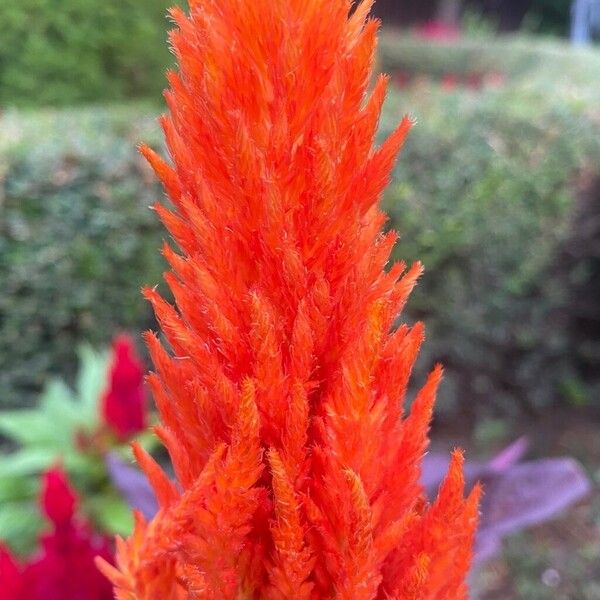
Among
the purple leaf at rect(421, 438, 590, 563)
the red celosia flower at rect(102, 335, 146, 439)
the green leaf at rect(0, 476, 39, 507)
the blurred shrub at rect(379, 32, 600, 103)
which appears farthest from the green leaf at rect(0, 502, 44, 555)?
the blurred shrub at rect(379, 32, 600, 103)

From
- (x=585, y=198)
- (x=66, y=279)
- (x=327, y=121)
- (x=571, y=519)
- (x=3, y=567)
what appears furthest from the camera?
(x=585, y=198)

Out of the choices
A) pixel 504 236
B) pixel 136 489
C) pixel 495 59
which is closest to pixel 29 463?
pixel 136 489

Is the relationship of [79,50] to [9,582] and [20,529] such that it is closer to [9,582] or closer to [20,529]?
[20,529]

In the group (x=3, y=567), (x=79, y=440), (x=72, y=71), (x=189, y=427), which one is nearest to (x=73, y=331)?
(x=79, y=440)

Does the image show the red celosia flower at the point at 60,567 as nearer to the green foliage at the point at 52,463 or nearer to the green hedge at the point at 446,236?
the green foliage at the point at 52,463

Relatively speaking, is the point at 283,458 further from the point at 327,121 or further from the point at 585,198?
the point at 585,198

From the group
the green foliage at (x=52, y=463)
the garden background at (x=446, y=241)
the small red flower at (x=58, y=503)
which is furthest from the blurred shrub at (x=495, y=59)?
the small red flower at (x=58, y=503)
